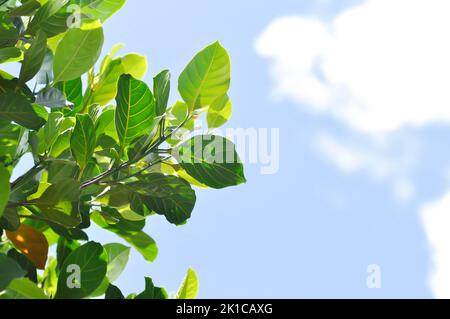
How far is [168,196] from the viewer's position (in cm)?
198

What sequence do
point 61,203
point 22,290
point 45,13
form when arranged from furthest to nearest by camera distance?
1. point 45,13
2. point 61,203
3. point 22,290

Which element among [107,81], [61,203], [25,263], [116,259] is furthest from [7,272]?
[107,81]

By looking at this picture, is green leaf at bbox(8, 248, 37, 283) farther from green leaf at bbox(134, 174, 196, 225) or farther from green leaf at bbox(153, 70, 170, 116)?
green leaf at bbox(153, 70, 170, 116)

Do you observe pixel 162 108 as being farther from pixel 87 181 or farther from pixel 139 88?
pixel 87 181

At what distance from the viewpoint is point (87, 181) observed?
6.26ft

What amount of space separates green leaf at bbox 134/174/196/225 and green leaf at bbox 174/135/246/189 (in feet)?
0.20

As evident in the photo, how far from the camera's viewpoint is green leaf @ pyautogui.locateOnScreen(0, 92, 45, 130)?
1.71 metres

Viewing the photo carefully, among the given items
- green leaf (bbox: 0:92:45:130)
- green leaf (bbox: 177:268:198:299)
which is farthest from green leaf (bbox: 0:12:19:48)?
green leaf (bbox: 177:268:198:299)

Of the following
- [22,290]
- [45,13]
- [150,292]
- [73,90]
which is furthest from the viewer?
[73,90]

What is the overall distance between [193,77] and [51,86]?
438 mm

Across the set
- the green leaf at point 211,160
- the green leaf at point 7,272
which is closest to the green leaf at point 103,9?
the green leaf at point 211,160

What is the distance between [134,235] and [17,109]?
77 centimetres

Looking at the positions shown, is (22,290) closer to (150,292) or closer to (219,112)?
(150,292)
